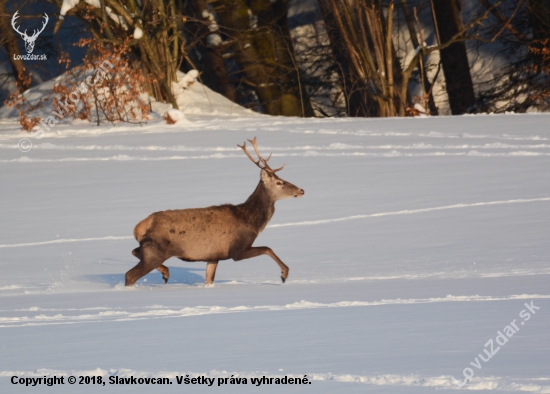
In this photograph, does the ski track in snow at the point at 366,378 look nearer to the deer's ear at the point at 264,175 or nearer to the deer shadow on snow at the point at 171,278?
the deer shadow on snow at the point at 171,278

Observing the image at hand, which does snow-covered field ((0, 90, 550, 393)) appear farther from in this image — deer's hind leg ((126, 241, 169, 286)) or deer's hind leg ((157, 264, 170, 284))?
deer's hind leg ((126, 241, 169, 286))

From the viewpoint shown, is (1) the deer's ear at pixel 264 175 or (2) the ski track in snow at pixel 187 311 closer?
(2) the ski track in snow at pixel 187 311

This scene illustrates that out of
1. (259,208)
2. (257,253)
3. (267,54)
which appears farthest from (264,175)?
(267,54)

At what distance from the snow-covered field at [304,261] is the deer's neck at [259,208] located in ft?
1.85

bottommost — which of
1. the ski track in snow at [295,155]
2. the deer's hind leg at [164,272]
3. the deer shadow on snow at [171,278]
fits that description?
the ski track in snow at [295,155]

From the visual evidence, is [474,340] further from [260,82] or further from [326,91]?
[326,91]

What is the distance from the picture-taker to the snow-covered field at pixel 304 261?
5.43 m

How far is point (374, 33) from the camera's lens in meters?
25.5

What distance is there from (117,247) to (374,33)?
15.4m

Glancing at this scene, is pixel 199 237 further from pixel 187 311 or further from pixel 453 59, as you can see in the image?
pixel 453 59

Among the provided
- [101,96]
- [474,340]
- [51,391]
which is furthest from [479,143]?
[51,391]

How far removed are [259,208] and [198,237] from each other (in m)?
0.85

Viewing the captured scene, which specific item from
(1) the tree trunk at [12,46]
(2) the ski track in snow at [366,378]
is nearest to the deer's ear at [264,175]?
(2) the ski track in snow at [366,378]

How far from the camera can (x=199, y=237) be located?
29.4ft
